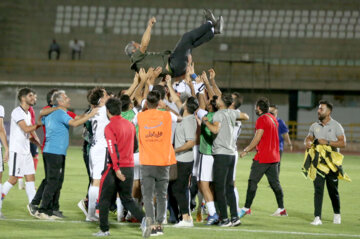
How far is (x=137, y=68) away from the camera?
10617 millimetres

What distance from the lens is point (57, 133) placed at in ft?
31.4

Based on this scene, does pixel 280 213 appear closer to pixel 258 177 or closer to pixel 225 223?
pixel 258 177

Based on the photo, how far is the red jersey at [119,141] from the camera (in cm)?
814

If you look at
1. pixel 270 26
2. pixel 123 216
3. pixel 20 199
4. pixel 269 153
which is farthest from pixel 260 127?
pixel 270 26

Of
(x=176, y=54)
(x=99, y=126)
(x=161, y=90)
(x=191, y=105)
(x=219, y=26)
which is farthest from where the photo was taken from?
(x=219, y=26)

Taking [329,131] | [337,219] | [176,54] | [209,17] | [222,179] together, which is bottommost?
[337,219]

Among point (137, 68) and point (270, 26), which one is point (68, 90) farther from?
point (137, 68)

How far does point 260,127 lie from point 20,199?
15.5 ft

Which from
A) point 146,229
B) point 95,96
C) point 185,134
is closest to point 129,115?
point 95,96

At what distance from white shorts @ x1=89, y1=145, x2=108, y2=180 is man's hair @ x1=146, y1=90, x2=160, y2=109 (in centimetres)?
141

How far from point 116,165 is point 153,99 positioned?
98cm

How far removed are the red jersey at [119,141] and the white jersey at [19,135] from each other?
2.35 m

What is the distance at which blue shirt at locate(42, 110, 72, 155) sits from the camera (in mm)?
9539

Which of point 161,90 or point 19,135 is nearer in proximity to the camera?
point 161,90
